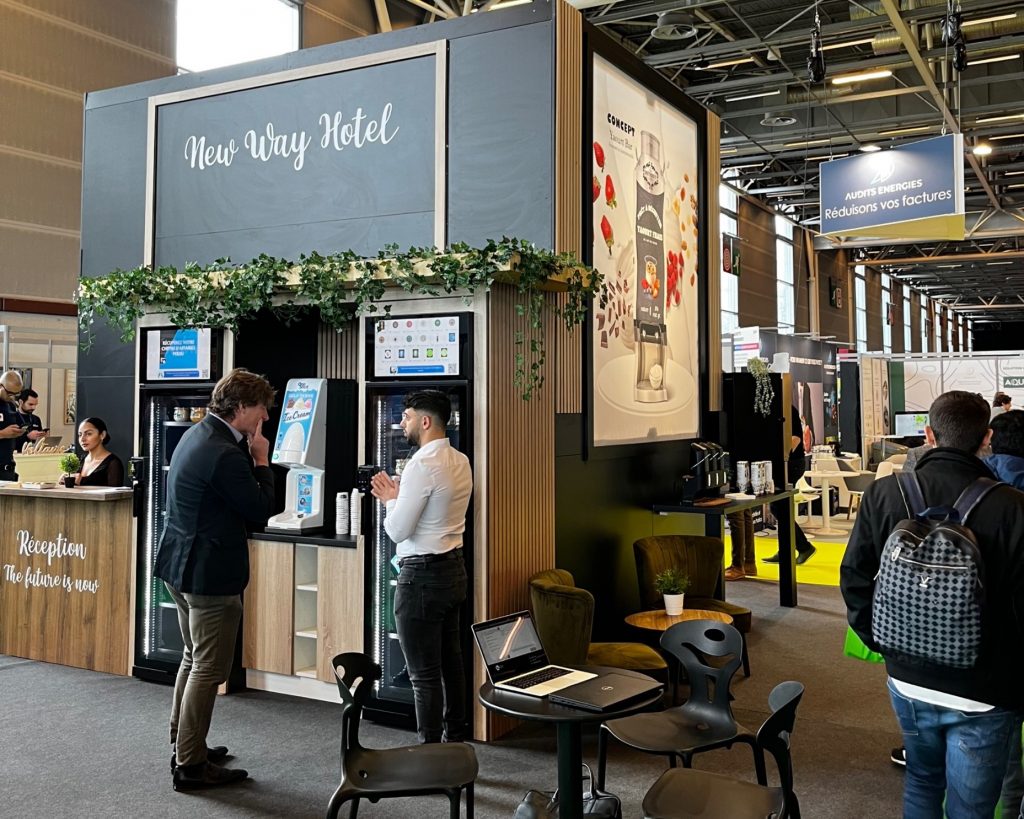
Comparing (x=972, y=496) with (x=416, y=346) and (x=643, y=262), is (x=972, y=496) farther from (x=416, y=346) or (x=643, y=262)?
(x=643, y=262)

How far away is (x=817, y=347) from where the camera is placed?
16.6 m

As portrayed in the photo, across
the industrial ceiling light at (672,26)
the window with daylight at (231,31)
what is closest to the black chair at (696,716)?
the industrial ceiling light at (672,26)

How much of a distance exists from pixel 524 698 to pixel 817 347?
14921mm

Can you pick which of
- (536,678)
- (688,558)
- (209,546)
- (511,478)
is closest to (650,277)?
(688,558)

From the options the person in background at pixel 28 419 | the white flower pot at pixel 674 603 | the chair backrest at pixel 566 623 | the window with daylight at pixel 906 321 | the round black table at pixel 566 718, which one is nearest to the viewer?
the round black table at pixel 566 718

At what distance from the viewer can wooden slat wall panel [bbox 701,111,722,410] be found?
7.01 metres

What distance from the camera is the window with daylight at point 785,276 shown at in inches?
751

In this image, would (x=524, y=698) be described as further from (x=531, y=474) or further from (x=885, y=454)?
(x=885, y=454)

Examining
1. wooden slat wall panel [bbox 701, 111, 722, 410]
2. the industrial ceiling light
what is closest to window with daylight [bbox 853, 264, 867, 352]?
the industrial ceiling light

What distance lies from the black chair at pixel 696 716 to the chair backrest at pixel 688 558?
6.72ft

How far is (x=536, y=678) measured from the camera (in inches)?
117

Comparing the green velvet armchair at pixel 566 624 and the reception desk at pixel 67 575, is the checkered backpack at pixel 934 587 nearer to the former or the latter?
the green velvet armchair at pixel 566 624

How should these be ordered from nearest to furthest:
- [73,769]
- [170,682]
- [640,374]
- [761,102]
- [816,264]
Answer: [73,769]
[170,682]
[640,374]
[761,102]
[816,264]

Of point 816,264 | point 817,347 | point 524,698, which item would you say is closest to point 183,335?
point 524,698
